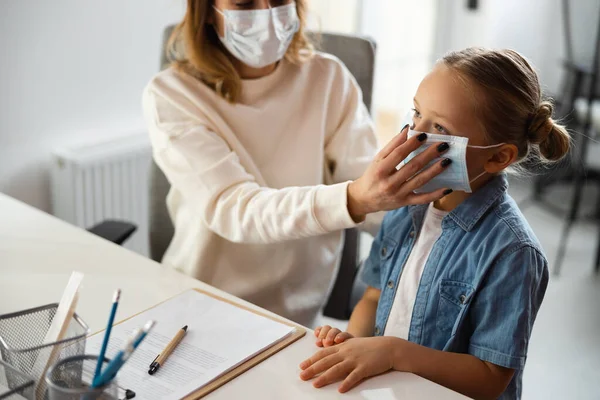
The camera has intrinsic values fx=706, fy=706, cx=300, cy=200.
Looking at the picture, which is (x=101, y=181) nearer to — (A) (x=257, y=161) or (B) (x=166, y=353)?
(A) (x=257, y=161)

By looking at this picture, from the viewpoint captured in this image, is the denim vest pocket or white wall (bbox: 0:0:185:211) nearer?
the denim vest pocket

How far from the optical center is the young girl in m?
1.04

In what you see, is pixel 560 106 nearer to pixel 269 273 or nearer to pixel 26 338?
pixel 269 273

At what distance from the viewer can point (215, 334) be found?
1.08 m

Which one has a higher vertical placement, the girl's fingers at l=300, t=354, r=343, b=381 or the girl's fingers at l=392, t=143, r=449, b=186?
the girl's fingers at l=392, t=143, r=449, b=186

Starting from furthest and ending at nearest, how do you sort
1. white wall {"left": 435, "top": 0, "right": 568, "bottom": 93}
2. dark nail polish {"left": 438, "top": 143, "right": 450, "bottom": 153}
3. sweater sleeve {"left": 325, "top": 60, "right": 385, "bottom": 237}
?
white wall {"left": 435, "top": 0, "right": 568, "bottom": 93}
sweater sleeve {"left": 325, "top": 60, "right": 385, "bottom": 237}
dark nail polish {"left": 438, "top": 143, "right": 450, "bottom": 153}

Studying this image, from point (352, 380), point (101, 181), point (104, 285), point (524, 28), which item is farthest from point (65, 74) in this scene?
point (524, 28)

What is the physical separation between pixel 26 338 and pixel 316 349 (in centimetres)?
41

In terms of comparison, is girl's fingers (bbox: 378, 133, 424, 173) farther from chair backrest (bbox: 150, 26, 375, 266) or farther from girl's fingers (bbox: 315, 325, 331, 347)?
chair backrest (bbox: 150, 26, 375, 266)

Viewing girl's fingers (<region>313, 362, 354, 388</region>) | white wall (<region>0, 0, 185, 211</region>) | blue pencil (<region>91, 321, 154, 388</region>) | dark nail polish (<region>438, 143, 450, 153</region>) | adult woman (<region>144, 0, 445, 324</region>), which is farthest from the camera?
white wall (<region>0, 0, 185, 211</region>)

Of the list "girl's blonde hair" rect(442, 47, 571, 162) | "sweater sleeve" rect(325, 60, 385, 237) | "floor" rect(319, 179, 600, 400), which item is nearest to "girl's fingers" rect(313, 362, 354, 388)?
"girl's blonde hair" rect(442, 47, 571, 162)

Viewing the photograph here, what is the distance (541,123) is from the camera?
3.70ft

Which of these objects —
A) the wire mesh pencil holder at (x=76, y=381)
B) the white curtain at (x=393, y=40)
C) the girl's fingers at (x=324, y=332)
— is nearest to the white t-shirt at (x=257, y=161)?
the girl's fingers at (x=324, y=332)

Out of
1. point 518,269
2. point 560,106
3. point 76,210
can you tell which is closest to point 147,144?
point 76,210
